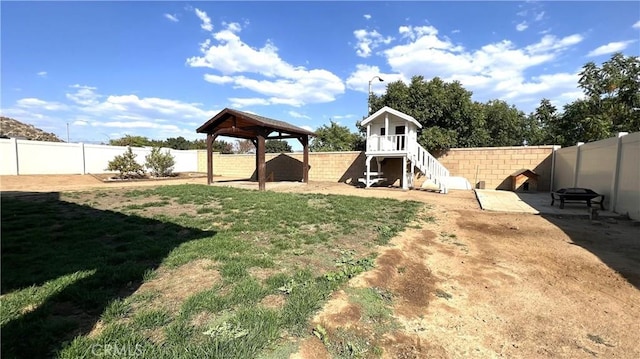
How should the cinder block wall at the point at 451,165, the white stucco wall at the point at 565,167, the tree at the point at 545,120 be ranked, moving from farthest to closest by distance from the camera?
the tree at the point at 545,120
the cinder block wall at the point at 451,165
the white stucco wall at the point at 565,167

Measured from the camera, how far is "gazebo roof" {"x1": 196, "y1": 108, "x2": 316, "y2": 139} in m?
13.6

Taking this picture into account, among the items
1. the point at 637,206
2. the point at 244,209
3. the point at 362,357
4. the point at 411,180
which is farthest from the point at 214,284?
the point at 411,180

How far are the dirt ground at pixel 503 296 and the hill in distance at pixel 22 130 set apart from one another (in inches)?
1572

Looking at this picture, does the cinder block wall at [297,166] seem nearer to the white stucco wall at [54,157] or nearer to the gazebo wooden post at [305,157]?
the gazebo wooden post at [305,157]

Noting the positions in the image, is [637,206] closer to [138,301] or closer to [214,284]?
[214,284]

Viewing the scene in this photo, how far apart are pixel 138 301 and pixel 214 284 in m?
0.66

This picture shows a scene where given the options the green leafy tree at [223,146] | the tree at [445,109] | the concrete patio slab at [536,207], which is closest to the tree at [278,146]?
the green leafy tree at [223,146]

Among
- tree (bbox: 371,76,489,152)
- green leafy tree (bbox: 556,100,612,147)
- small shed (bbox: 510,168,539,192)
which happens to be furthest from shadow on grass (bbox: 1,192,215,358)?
green leafy tree (bbox: 556,100,612,147)

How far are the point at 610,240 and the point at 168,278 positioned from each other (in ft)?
23.7

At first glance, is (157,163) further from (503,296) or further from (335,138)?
(503,296)

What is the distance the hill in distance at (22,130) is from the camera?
102ft

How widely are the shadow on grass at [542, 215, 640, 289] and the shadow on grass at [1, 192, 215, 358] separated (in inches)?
222

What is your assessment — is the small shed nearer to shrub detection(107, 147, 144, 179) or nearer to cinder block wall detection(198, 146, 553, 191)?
cinder block wall detection(198, 146, 553, 191)

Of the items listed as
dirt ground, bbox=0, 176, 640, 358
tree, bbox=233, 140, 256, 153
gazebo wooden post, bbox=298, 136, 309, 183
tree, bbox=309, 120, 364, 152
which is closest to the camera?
dirt ground, bbox=0, 176, 640, 358
